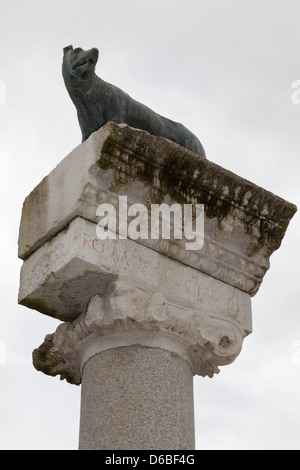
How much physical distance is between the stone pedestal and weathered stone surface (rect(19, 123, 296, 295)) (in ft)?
0.04

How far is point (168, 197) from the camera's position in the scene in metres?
7.83

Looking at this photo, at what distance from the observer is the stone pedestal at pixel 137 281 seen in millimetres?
7066

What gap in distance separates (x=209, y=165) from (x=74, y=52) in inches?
63.1

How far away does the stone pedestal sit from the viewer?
7.07 m

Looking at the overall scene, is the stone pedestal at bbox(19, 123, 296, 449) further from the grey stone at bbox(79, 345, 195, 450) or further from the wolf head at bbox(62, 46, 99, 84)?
the wolf head at bbox(62, 46, 99, 84)

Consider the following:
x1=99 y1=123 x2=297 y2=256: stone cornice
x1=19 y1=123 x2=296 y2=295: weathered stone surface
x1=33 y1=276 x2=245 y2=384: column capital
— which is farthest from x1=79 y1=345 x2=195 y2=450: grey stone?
x1=99 y1=123 x2=297 y2=256: stone cornice

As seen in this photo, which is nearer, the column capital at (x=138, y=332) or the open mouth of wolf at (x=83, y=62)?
the column capital at (x=138, y=332)

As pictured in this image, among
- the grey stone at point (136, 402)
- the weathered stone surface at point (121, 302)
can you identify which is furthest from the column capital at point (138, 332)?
the grey stone at point (136, 402)

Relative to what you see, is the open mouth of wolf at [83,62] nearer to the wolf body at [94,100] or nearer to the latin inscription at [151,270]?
the wolf body at [94,100]

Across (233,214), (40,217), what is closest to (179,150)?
(233,214)

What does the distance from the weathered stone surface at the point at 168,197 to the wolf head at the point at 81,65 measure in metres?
0.75

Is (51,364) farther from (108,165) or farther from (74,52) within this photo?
(74,52)

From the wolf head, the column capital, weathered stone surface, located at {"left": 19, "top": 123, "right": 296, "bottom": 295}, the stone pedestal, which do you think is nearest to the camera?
the stone pedestal

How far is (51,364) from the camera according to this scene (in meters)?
8.00
